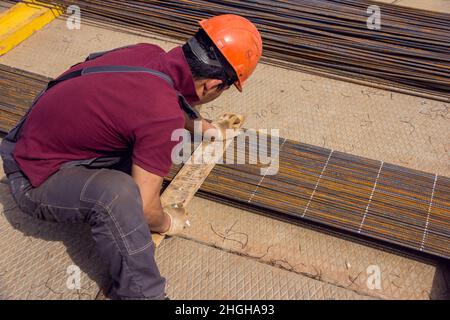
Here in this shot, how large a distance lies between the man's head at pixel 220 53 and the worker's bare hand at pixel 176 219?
86 centimetres

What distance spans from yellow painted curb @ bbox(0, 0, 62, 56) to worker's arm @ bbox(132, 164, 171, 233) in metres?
3.55

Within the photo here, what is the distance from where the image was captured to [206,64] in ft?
8.09

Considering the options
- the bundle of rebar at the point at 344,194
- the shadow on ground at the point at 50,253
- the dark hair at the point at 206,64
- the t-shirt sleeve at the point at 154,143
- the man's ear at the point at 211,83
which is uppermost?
the dark hair at the point at 206,64

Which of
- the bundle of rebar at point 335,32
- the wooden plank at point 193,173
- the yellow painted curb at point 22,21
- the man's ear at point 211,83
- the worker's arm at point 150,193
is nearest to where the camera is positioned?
the worker's arm at point 150,193

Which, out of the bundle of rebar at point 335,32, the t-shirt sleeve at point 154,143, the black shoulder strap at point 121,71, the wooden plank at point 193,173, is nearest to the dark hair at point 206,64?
the black shoulder strap at point 121,71

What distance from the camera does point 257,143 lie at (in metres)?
3.77

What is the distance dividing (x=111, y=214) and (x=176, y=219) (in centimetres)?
69

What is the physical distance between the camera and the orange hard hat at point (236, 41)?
261 cm

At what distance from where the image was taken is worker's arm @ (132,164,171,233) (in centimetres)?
240

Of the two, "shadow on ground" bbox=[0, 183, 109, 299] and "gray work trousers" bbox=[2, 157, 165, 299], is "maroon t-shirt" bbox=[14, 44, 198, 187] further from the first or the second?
"shadow on ground" bbox=[0, 183, 109, 299]

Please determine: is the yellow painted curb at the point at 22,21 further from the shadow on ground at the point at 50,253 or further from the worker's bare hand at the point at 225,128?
the worker's bare hand at the point at 225,128

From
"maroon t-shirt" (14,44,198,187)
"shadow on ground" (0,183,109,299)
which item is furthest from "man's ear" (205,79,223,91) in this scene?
"shadow on ground" (0,183,109,299)
